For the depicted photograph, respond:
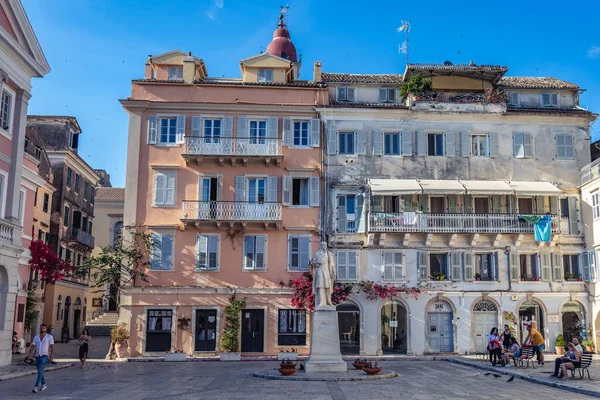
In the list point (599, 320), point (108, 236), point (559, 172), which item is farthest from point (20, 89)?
point (108, 236)

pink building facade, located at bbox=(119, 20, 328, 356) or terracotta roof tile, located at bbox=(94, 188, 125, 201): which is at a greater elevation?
terracotta roof tile, located at bbox=(94, 188, 125, 201)

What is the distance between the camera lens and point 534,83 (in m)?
39.6

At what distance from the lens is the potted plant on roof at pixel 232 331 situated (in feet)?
106

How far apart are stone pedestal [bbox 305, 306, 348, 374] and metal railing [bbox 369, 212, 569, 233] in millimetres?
11860

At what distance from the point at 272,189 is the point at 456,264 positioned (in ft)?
35.2

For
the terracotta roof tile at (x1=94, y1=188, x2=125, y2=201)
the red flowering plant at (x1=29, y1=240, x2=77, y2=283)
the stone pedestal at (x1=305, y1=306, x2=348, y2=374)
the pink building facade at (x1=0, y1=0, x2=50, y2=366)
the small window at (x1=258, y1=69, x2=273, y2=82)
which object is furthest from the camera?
the terracotta roof tile at (x1=94, y1=188, x2=125, y2=201)

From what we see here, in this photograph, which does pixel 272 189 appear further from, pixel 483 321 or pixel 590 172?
pixel 590 172

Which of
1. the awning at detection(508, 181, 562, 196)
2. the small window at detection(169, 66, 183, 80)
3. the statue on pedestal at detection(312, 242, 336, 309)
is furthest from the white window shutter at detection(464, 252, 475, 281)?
the small window at detection(169, 66, 183, 80)

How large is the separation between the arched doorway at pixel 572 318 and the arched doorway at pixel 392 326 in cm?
859

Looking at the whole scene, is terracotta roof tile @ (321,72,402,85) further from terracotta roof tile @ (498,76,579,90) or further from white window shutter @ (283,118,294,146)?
terracotta roof tile @ (498,76,579,90)

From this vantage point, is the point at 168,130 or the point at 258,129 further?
the point at 258,129

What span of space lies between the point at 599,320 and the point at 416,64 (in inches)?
675

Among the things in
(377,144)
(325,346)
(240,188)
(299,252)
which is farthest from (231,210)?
(325,346)

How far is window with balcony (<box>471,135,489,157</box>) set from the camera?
36.5m
